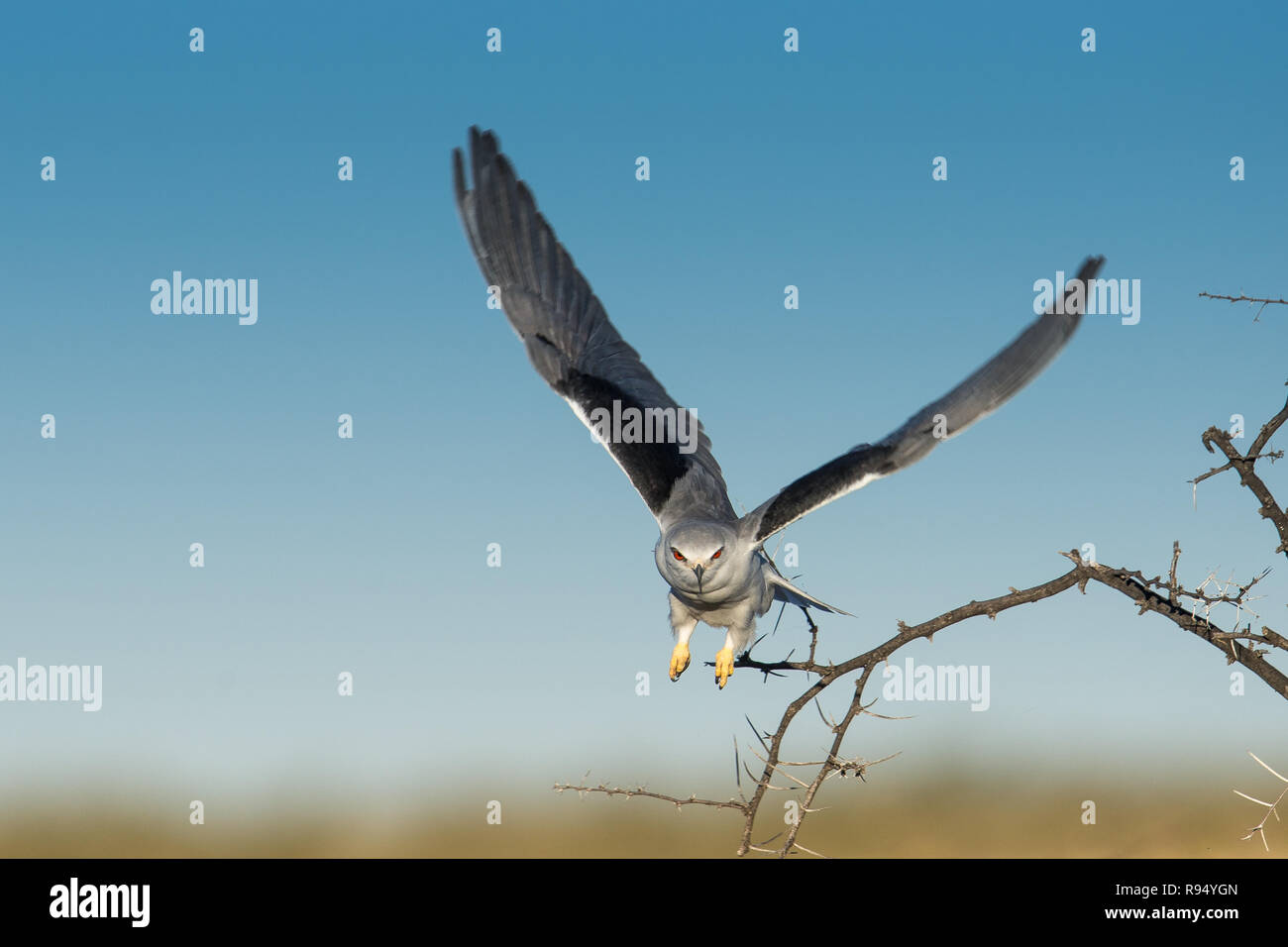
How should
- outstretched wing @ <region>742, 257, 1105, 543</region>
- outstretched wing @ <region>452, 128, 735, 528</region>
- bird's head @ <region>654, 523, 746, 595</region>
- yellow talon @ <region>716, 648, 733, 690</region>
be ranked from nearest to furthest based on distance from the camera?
bird's head @ <region>654, 523, 746, 595</region> < outstretched wing @ <region>742, 257, 1105, 543</region> < yellow talon @ <region>716, 648, 733, 690</region> < outstretched wing @ <region>452, 128, 735, 528</region>

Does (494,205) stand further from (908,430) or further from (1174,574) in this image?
(1174,574)

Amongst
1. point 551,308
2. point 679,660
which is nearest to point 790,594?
point 679,660

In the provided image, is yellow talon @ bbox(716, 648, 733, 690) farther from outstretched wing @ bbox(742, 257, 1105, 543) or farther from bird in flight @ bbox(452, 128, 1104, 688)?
outstretched wing @ bbox(742, 257, 1105, 543)

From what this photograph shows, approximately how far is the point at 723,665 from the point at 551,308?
14.8 feet

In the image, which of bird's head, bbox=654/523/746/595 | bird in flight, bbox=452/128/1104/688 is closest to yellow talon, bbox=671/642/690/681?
bird in flight, bbox=452/128/1104/688

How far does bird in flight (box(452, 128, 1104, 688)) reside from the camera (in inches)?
309

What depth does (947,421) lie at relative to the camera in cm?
787

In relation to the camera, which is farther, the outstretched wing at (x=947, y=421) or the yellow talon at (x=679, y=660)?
the yellow talon at (x=679, y=660)

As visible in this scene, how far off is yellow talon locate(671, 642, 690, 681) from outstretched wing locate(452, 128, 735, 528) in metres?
1.55

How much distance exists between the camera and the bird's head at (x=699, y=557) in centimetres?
767

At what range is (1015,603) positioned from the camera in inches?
233

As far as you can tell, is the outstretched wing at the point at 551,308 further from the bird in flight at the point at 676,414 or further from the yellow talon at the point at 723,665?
the yellow talon at the point at 723,665

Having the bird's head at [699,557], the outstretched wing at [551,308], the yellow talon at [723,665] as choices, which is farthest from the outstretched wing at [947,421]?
the outstretched wing at [551,308]

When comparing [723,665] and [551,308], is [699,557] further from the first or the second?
[551,308]
